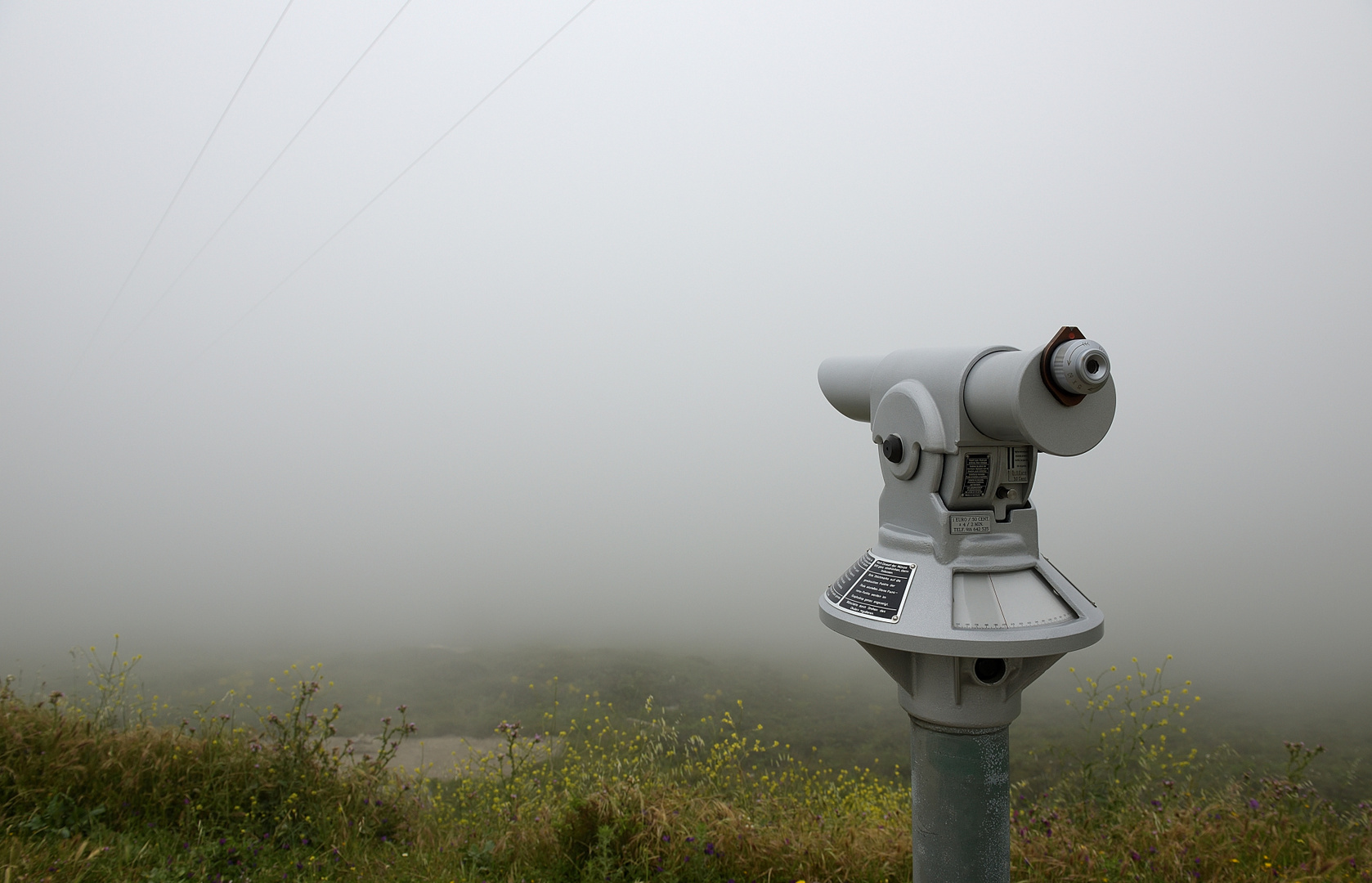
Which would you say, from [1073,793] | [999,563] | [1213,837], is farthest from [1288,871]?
[999,563]

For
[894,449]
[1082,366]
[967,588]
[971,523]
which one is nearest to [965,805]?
[967,588]

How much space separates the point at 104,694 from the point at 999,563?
4955mm

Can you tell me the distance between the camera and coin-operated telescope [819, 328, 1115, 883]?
2016mm

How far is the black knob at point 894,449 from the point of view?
2.30 metres

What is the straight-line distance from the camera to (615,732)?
4.53 metres

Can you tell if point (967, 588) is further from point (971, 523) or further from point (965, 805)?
point (965, 805)

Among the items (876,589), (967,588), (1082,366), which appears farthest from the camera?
(876,589)

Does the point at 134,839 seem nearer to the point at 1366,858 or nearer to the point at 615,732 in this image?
the point at 615,732

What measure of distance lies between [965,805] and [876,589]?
2.24 feet

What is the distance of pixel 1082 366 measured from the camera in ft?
6.19

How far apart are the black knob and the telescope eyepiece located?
0.51 meters

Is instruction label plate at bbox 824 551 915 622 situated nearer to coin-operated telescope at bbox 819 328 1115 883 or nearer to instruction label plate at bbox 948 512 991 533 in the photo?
coin-operated telescope at bbox 819 328 1115 883

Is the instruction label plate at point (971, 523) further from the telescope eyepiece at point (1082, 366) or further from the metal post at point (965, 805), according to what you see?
the metal post at point (965, 805)

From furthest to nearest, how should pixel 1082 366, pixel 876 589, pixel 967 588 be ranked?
pixel 876 589 → pixel 967 588 → pixel 1082 366
